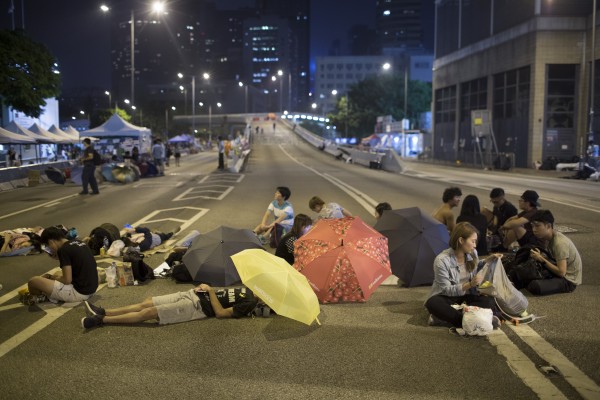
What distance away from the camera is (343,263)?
741 cm

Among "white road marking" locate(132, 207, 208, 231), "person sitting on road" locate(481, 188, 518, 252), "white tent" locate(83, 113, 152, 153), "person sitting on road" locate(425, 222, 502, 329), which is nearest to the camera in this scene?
"person sitting on road" locate(425, 222, 502, 329)

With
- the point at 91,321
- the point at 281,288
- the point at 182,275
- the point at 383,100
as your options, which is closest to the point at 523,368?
the point at 281,288

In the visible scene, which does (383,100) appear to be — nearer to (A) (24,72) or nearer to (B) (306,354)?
(A) (24,72)

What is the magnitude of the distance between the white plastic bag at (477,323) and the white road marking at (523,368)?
99 millimetres

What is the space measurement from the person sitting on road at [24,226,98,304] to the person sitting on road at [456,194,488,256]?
18.7ft

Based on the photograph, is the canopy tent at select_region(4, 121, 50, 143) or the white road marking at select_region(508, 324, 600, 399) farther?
the canopy tent at select_region(4, 121, 50, 143)

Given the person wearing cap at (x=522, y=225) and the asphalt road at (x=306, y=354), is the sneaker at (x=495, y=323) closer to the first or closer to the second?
the asphalt road at (x=306, y=354)

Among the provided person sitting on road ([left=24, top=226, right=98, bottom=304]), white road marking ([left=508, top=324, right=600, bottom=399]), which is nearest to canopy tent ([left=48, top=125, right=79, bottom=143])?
person sitting on road ([left=24, top=226, right=98, bottom=304])

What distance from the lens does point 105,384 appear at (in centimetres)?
517

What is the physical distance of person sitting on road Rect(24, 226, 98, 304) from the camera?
7.59 meters

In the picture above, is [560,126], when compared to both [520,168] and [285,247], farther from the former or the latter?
[285,247]

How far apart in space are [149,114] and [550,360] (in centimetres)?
14837

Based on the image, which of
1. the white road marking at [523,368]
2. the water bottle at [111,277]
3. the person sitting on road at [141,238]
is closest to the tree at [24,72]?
the person sitting on road at [141,238]

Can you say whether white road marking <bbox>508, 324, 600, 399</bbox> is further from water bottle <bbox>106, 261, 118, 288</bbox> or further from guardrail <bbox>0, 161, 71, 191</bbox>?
guardrail <bbox>0, 161, 71, 191</bbox>
